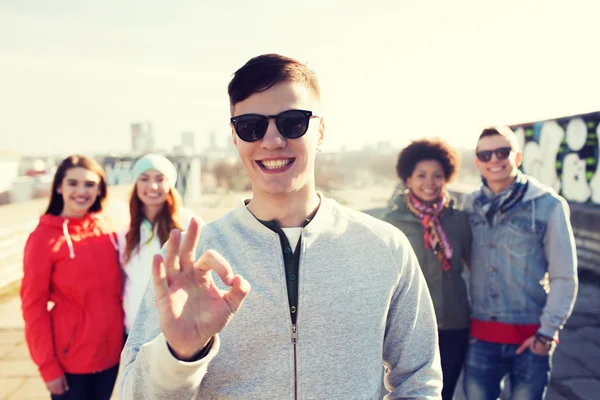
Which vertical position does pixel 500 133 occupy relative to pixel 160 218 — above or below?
above

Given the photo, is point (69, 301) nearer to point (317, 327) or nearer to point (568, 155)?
point (317, 327)

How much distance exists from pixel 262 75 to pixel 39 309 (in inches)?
81.0

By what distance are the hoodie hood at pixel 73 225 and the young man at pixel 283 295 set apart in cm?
158

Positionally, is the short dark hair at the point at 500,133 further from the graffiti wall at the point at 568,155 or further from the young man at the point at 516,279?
the graffiti wall at the point at 568,155

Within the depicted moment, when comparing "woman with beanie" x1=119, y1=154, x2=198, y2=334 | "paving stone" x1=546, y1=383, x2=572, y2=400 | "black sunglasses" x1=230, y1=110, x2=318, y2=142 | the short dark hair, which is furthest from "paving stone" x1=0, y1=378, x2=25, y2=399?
"paving stone" x1=546, y1=383, x2=572, y2=400

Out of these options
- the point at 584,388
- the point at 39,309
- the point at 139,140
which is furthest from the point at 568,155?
the point at 139,140

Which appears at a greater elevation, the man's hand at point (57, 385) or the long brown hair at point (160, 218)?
the long brown hair at point (160, 218)

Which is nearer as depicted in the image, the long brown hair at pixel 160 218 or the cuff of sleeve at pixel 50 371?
the cuff of sleeve at pixel 50 371

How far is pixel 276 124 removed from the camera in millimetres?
1470

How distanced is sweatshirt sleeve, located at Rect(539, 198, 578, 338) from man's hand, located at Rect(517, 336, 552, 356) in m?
0.07

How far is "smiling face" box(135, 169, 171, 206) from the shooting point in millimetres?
3156

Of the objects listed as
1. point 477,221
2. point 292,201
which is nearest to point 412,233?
point 477,221

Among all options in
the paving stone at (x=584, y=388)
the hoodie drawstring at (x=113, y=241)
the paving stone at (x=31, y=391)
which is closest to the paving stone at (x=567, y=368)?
the paving stone at (x=584, y=388)

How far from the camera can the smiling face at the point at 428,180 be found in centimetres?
286
